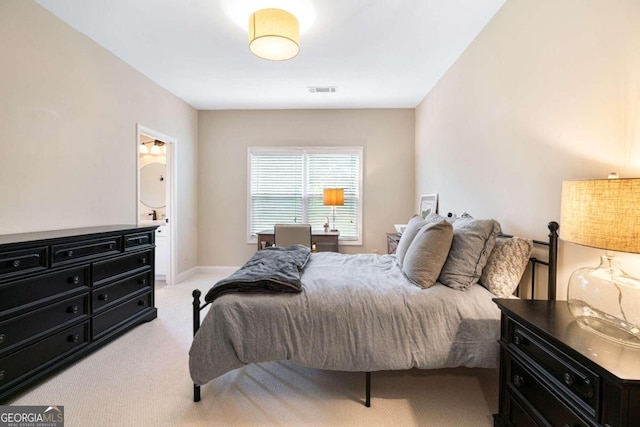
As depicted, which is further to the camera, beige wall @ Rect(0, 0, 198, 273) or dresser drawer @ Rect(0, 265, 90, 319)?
beige wall @ Rect(0, 0, 198, 273)

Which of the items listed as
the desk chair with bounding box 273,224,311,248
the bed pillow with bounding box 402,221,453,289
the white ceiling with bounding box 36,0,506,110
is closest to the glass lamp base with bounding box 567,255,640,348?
the bed pillow with bounding box 402,221,453,289

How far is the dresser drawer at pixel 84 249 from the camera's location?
78.7 inches

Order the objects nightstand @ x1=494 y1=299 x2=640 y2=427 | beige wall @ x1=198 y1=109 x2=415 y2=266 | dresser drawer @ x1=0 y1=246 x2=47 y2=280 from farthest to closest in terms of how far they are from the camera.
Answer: beige wall @ x1=198 y1=109 x2=415 y2=266
dresser drawer @ x1=0 y1=246 x2=47 y2=280
nightstand @ x1=494 y1=299 x2=640 y2=427

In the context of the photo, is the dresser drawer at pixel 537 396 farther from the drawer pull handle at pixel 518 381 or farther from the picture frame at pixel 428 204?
the picture frame at pixel 428 204

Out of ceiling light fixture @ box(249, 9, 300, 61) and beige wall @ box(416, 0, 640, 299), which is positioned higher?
ceiling light fixture @ box(249, 9, 300, 61)

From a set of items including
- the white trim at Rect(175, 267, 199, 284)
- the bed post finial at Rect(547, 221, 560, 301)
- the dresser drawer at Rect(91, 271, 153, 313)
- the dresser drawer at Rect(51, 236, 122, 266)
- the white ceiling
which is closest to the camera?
the bed post finial at Rect(547, 221, 560, 301)

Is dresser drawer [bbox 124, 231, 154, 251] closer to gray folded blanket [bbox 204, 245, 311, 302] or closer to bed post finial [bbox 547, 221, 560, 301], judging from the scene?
gray folded blanket [bbox 204, 245, 311, 302]

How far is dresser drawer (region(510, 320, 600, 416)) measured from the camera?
95 centimetres

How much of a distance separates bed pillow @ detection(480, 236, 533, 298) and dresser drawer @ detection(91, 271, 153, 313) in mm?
2961

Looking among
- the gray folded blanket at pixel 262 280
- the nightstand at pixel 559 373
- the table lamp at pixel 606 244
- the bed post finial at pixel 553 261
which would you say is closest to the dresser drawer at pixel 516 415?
the nightstand at pixel 559 373

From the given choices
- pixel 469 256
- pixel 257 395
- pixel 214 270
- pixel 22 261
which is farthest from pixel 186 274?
pixel 469 256

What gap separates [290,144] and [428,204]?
239 centimetres

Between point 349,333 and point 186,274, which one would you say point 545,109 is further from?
point 186,274

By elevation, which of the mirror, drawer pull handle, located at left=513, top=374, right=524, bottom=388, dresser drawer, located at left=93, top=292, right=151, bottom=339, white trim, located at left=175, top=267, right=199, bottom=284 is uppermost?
the mirror
